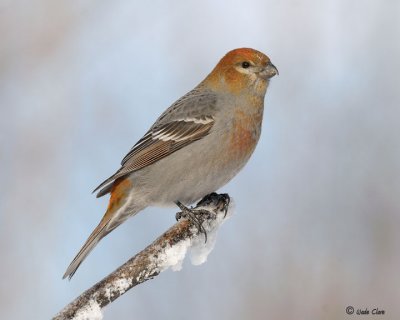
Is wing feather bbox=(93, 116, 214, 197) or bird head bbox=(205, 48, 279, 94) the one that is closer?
wing feather bbox=(93, 116, 214, 197)

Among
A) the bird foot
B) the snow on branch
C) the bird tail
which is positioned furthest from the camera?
the bird tail

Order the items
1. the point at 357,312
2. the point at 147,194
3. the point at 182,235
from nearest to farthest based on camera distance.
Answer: the point at 182,235, the point at 357,312, the point at 147,194

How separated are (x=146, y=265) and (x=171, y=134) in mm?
2029

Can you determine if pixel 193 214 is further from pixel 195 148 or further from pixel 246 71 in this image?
pixel 246 71

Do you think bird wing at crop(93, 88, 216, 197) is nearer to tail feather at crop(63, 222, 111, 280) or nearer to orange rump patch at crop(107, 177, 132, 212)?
orange rump patch at crop(107, 177, 132, 212)

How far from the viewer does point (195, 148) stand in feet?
14.0

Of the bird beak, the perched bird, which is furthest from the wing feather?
the bird beak

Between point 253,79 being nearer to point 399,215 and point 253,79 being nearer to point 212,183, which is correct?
point 212,183

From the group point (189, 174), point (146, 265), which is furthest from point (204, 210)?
point (146, 265)

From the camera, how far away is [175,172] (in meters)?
4.25

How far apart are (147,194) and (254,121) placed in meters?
0.92

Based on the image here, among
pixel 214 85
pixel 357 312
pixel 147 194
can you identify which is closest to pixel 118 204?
pixel 147 194

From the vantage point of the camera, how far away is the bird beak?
438 centimetres

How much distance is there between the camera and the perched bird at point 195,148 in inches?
165
